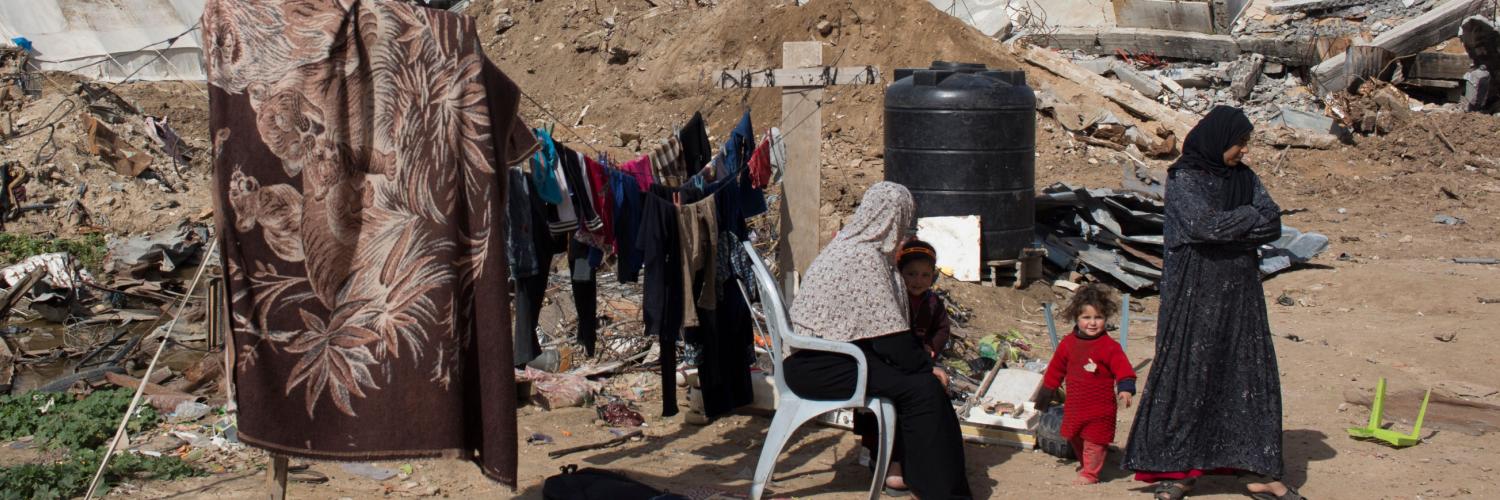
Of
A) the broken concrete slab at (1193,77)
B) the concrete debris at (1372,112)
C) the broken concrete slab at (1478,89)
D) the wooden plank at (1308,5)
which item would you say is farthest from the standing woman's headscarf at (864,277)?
the wooden plank at (1308,5)

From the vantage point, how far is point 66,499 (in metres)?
4.91

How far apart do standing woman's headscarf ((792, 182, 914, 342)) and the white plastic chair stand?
89 millimetres

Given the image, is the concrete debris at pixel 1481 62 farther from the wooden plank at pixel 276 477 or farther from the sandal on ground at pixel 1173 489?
the wooden plank at pixel 276 477

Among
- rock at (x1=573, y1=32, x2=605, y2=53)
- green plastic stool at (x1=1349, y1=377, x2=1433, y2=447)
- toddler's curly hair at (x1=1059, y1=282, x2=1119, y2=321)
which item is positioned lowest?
green plastic stool at (x1=1349, y1=377, x2=1433, y2=447)

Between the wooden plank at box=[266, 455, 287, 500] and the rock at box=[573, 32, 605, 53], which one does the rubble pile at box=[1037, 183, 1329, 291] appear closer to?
the wooden plank at box=[266, 455, 287, 500]

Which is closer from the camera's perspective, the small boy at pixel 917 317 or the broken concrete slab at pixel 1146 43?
the small boy at pixel 917 317

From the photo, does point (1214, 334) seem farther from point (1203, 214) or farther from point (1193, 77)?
point (1193, 77)

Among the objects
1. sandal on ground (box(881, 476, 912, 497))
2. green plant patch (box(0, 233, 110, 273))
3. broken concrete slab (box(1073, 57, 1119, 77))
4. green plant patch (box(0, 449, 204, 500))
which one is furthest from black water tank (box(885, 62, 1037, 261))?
broken concrete slab (box(1073, 57, 1119, 77))

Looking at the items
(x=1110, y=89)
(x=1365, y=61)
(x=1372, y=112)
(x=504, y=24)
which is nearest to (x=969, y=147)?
(x=1110, y=89)

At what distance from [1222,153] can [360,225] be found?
3.23 m

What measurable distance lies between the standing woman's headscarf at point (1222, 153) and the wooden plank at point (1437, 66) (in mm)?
14089

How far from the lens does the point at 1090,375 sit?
5.27 m

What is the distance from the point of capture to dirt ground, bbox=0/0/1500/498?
18.0 feet

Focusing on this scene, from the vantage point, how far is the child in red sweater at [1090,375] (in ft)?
17.2
